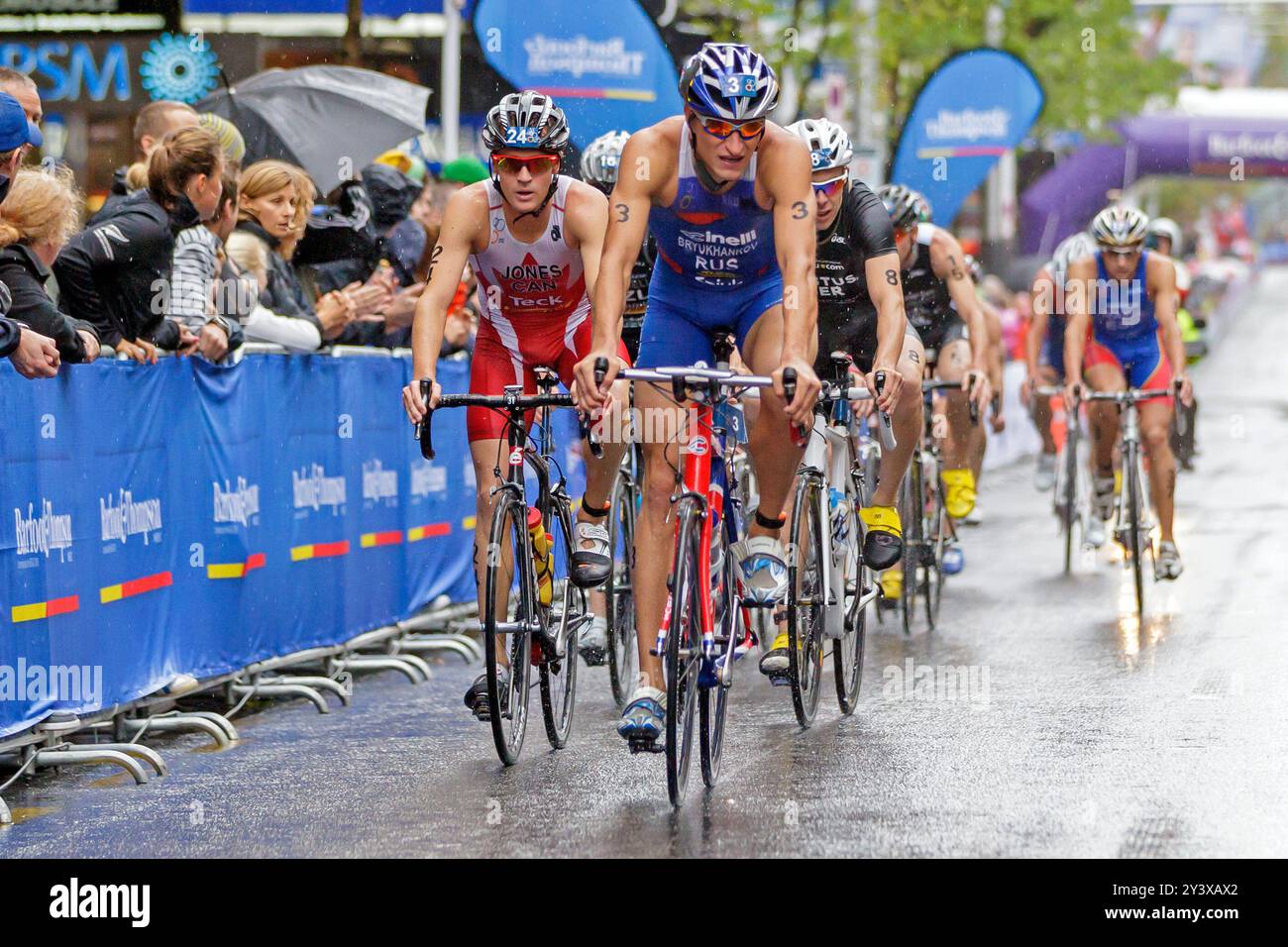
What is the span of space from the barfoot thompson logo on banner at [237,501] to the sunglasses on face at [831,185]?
2742 mm

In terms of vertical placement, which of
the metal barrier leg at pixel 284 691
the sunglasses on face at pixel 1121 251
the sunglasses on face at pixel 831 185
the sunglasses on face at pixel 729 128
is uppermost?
the sunglasses on face at pixel 729 128

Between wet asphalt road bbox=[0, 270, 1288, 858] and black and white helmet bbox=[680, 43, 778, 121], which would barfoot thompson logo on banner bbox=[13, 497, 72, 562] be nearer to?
wet asphalt road bbox=[0, 270, 1288, 858]

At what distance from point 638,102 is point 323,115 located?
9.95ft

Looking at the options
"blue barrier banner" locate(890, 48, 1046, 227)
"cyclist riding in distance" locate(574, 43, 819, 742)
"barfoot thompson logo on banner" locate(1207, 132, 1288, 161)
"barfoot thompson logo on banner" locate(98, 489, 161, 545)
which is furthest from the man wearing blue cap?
"barfoot thompson logo on banner" locate(1207, 132, 1288, 161)

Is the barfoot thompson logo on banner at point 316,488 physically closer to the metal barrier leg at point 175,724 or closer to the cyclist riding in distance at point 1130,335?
the metal barrier leg at point 175,724

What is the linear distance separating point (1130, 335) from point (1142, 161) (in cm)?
3561

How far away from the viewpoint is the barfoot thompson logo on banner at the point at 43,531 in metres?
7.45

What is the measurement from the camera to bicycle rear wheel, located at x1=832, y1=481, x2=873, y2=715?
884 cm

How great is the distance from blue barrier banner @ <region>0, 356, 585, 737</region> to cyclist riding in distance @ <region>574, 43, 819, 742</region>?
6.81 ft

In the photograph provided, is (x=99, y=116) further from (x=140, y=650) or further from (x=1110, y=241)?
(x=140, y=650)

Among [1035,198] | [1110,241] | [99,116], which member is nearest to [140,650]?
[1110,241]

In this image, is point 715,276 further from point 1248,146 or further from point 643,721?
point 1248,146

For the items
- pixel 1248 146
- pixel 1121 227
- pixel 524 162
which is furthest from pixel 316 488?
pixel 1248 146

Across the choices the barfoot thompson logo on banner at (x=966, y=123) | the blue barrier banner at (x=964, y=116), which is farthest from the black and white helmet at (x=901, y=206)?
the barfoot thompson logo on banner at (x=966, y=123)
